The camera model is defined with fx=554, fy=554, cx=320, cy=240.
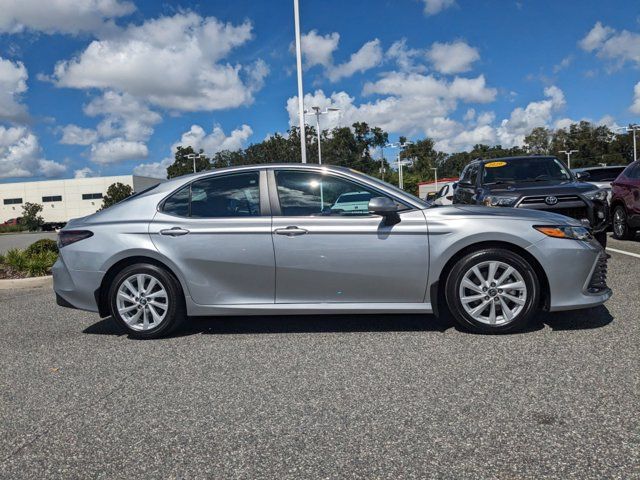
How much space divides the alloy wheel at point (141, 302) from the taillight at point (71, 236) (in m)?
0.60

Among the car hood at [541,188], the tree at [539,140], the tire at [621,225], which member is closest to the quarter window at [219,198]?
the car hood at [541,188]

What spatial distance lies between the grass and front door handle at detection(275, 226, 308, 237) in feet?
21.5

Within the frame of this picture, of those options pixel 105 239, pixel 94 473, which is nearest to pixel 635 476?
pixel 94 473

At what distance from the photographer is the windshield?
9102 mm

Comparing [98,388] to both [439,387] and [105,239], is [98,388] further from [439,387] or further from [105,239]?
[439,387]

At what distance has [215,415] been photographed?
10.8 ft

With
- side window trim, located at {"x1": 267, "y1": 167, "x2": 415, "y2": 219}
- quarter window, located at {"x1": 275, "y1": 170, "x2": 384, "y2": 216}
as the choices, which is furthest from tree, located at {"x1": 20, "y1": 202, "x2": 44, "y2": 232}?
quarter window, located at {"x1": 275, "y1": 170, "x2": 384, "y2": 216}

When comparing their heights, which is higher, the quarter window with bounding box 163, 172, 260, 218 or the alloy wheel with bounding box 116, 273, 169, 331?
the quarter window with bounding box 163, 172, 260, 218

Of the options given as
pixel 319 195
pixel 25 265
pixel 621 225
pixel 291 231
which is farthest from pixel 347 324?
pixel 621 225

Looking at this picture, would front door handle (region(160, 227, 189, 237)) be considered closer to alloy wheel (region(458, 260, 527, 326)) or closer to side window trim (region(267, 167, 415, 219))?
side window trim (region(267, 167, 415, 219))

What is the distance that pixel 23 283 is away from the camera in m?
9.06

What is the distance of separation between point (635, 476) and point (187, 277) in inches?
143

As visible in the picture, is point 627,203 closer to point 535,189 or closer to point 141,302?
point 535,189

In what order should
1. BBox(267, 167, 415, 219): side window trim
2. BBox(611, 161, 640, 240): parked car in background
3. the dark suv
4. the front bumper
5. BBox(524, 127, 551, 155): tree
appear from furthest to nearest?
BBox(524, 127, 551, 155): tree < BBox(611, 161, 640, 240): parked car in background < the dark suv < BBox(267, 167, 415, 219): side window trim < the front bumper
